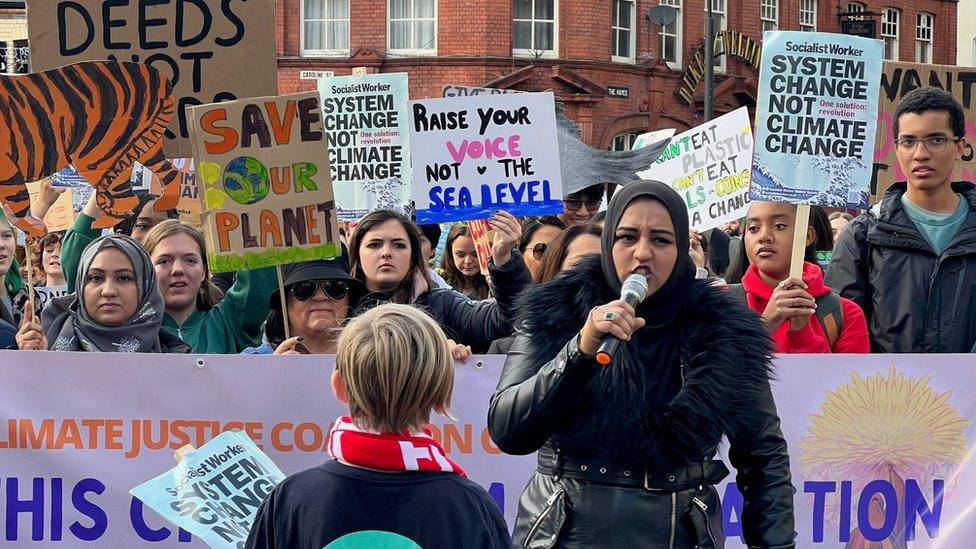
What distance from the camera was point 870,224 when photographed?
18.4 feet

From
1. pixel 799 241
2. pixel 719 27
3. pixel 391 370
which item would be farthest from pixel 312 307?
pixel 719 27

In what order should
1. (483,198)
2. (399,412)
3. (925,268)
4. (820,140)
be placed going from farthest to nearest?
(483,198) → (820,140) → (925,268) → (399,412)

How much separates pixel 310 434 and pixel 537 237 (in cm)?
203

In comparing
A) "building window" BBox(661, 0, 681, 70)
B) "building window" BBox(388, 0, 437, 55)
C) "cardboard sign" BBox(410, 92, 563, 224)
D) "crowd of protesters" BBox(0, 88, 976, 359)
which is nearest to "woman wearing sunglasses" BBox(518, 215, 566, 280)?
"cardboard sign" BBox(410, 92, 563, 224)

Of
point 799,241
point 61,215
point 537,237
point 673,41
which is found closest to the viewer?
point 799,241

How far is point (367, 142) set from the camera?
9273 millimetres

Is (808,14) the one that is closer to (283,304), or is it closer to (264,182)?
(264,182)

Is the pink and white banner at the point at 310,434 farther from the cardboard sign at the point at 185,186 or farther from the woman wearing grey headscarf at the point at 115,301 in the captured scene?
the cardboard sign at the point at 185,186

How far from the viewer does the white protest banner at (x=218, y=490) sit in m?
4.50

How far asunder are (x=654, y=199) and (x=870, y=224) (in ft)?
7.54

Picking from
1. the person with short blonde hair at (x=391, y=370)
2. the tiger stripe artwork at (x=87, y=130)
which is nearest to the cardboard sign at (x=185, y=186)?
the tiger stripe artwork at (x=87, y=130)

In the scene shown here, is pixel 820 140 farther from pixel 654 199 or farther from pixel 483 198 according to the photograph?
pixel 654 199

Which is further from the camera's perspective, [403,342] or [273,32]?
[273,32]

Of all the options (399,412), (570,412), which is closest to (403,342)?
(399,412)
